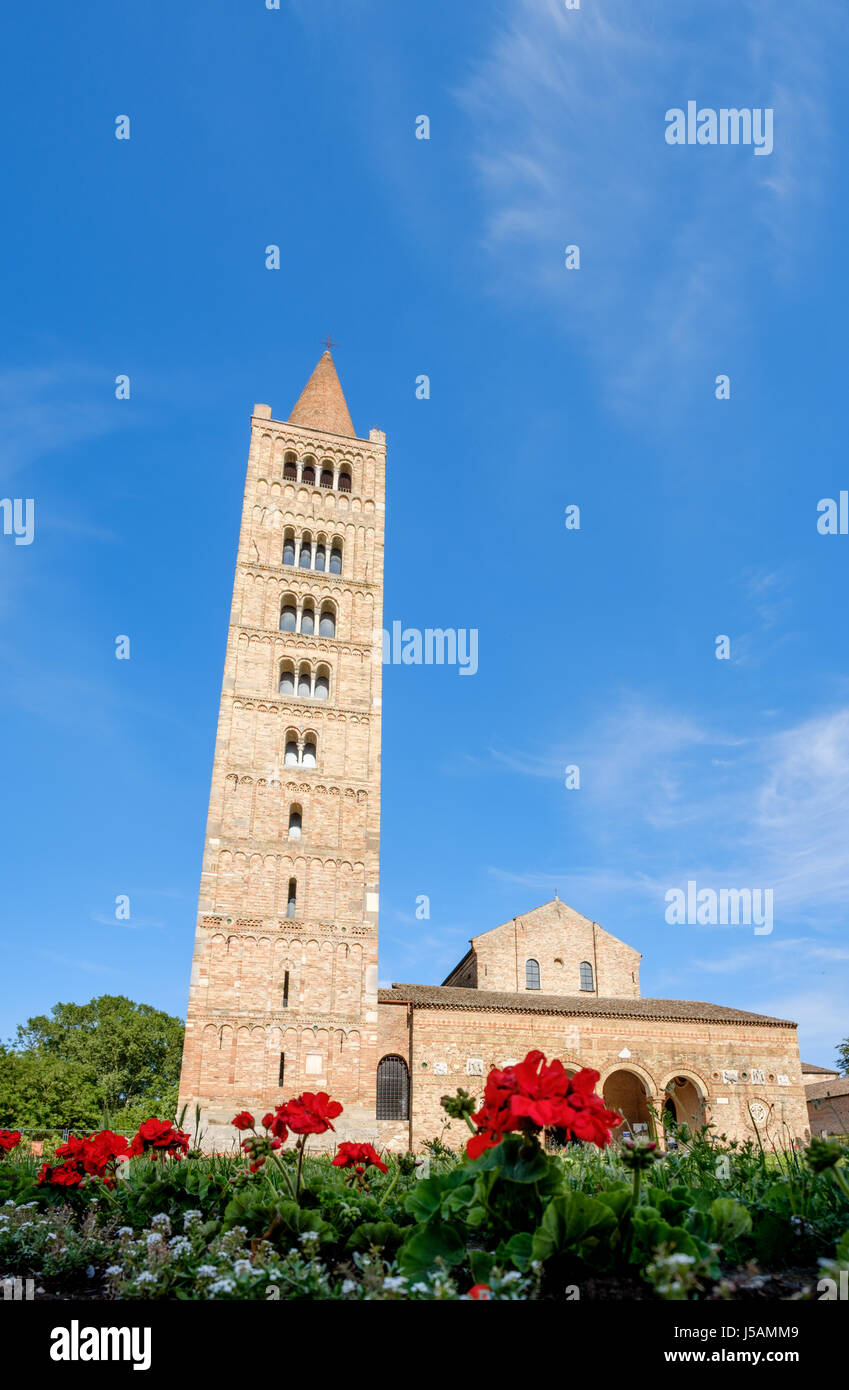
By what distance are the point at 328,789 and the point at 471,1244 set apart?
2603 centimetres

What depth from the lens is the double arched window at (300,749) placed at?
1175 inches

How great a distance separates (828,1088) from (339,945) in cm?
3383

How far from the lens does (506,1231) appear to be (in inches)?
120

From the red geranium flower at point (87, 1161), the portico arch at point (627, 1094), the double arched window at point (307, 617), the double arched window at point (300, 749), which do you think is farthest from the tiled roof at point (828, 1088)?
the red geranium flower at point (87, 1161)

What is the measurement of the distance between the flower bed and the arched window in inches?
966

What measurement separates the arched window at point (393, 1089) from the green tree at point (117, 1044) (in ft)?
99.9

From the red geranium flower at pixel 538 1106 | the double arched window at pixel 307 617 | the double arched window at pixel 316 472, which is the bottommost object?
the red geranium flower at pixel 538 1106

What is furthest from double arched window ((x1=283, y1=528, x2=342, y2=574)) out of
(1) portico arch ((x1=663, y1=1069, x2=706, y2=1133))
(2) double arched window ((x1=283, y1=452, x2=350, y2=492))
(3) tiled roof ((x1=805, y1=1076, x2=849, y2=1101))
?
(3) tiled roof ((x1=805, y1=1076, x2=849, y2=1101))

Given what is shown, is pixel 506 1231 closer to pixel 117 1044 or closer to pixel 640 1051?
pixel 640 1051

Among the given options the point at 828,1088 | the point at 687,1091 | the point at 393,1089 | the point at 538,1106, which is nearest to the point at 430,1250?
the point at 538,1106

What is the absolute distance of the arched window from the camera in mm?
27312

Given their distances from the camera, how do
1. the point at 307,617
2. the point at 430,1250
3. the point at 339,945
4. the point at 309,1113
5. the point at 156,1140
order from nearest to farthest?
1. the point at 430,1250
2. the point at 309,1113
3. the point at 156,1140
4. the point at 339,945
5. the point at 307,617

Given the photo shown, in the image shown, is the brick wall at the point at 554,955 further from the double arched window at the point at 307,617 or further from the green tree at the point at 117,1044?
the green tree at the point at 117,1044
